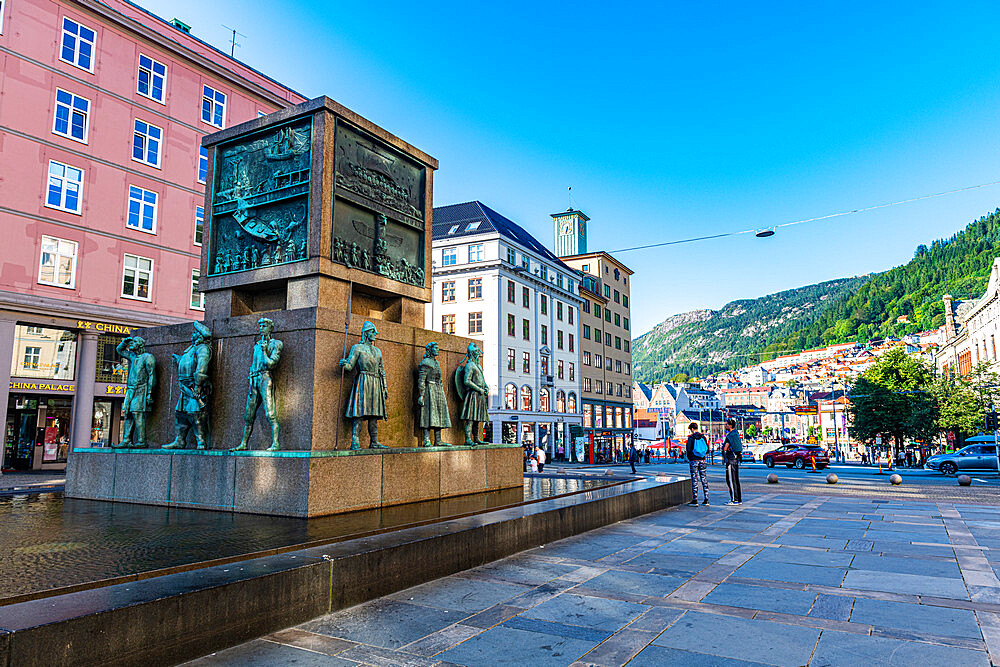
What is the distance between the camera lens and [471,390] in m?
12.2

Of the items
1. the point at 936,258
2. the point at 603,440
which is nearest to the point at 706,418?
the point at 936,258

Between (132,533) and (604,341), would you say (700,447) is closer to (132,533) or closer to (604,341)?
(132,533)

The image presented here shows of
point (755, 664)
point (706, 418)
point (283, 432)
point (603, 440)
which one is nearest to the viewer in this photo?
point (755, 664)

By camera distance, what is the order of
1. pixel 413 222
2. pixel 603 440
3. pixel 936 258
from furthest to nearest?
1. pixel 936 258
2. pixel 603 440
3. pixel 413 222

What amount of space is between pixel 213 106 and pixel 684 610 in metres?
33.4

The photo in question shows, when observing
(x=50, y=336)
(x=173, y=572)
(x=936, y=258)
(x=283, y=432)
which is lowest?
(x=173, y=572)

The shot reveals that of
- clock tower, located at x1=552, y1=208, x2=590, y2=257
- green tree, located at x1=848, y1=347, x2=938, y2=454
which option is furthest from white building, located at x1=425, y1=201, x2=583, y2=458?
green tree, located at x1=848, y1=347, x2=938, y2=454

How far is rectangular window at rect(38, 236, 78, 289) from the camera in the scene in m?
25.2

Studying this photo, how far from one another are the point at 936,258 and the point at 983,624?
8995 inches

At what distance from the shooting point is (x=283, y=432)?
9398 mm

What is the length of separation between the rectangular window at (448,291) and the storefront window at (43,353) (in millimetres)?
33304

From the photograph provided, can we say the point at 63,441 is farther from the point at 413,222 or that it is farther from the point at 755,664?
the point at 755,664

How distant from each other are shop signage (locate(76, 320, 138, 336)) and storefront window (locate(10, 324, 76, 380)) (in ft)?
2.79

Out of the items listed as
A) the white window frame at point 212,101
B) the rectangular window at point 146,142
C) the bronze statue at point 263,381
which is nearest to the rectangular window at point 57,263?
the rectangular window at point 146,142
